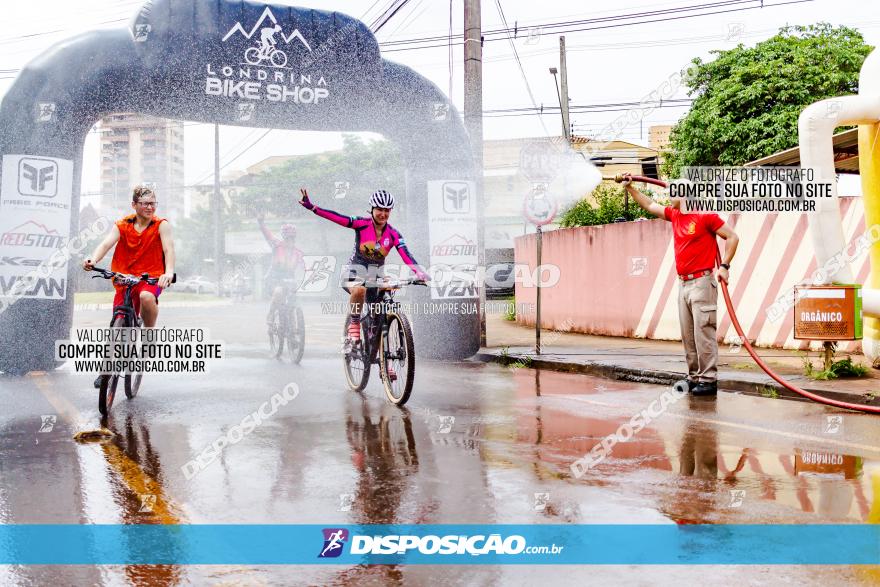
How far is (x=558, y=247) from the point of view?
62.5 feet

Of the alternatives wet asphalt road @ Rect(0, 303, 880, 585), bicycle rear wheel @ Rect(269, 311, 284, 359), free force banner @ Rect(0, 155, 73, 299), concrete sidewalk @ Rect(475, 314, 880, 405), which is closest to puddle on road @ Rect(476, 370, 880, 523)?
wet asphalt road @ Rect(0, 303, 880, 585)

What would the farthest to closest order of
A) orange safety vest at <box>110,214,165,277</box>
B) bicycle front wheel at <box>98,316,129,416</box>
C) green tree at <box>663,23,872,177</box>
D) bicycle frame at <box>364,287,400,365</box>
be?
1. green tree at <box>663,23,872,177</box>
2. bicycle frame at <box>364,287,400,365</box>
3. orange safety vest at <box>110,214,165,277</box>
4. bicycle front wheel at <box>98,316,129,416</box>

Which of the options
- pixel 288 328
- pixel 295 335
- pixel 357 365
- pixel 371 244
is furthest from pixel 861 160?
pixel 288 328

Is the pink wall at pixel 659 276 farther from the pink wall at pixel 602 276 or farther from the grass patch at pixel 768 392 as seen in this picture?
the grass patch at pixel 768 392

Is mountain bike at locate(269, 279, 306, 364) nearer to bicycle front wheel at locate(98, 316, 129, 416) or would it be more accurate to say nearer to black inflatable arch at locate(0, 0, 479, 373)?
black inflatable arch at locate(0, 0, 479, 373)

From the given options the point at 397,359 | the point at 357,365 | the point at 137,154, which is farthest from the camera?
the point at 137,154

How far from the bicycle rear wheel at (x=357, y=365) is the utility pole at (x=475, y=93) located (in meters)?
4.19

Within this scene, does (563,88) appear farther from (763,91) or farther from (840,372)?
(840,372)

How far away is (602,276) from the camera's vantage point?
17203 mm

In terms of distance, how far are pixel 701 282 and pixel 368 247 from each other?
3.54m

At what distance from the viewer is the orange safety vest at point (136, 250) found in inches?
348

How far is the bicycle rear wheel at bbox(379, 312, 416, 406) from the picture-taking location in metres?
8.70

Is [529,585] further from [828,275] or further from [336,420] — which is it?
[828,275]

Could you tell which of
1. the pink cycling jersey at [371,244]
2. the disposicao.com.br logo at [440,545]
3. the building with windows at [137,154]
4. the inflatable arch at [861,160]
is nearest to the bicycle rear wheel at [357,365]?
the pink cycling jersey at [371,244]
